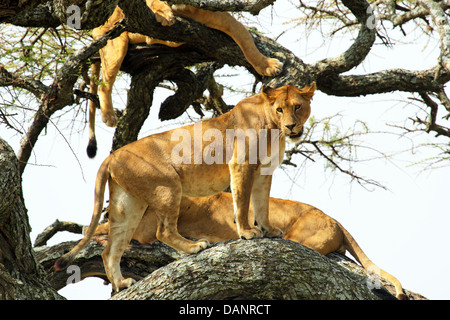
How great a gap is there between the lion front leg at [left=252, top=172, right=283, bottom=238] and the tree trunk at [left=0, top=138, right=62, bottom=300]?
1423 mm

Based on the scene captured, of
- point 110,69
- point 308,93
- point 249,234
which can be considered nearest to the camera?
point 249,234

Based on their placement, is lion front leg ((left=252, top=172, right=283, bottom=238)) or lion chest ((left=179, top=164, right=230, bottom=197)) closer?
lion chest ((left=179, top=164, right=230, bottom=197))

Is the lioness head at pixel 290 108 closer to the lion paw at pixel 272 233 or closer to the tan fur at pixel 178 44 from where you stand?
the lion paw at pixel 272 233

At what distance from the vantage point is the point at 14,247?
3.87 meters

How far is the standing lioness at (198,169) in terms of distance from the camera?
3883mm

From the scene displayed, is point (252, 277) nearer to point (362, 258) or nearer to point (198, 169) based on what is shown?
point (198, 169)

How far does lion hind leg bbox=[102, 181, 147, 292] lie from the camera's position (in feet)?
13.3

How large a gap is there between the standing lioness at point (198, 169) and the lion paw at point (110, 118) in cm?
189

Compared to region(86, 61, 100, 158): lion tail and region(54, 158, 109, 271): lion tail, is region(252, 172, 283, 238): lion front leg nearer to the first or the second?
region(54, 158, 109, 271): lion tail

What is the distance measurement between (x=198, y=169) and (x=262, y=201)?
1.64ft

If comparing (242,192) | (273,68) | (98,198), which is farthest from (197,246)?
(273,68)

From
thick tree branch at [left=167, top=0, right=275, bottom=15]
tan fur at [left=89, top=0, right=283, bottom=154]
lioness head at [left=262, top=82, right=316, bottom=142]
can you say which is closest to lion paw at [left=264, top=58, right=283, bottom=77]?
tan fur at [left=89, top=0, right=283, bottom=154]
